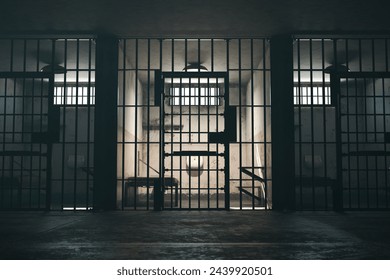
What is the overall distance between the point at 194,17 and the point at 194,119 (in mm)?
7509

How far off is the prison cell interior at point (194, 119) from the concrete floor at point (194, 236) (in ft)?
4.18

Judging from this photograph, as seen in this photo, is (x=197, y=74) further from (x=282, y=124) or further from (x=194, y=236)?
(x=194, y=236)

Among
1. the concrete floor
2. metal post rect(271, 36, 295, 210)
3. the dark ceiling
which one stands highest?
the dark ceiling

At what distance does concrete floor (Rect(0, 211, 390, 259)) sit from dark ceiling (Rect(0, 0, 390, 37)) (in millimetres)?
3792

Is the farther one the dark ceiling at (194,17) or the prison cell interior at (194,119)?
the prison cell interior at (194,119)

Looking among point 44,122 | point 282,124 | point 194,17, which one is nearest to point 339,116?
point 282,124

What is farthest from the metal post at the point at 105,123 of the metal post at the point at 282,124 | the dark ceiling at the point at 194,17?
the metal post at the point at 282,124

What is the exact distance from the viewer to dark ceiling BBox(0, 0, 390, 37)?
740 centimetres

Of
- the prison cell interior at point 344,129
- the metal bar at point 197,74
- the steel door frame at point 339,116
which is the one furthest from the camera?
the prison cell interior at point 344,129

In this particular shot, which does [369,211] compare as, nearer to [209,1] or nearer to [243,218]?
[243,218]

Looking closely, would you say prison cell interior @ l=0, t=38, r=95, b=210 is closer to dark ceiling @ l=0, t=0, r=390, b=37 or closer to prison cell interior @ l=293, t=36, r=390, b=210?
dark ceiling @ l=0, t=0, r=390, b=37

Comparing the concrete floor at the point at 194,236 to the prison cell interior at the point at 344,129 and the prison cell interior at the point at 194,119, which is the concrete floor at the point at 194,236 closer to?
the prison cell interior at the point at 194,119

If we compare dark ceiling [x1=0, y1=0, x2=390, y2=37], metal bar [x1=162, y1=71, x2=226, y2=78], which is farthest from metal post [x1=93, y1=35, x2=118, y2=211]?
metal bar [x1=162, y1=71, x2=226, y2=78]

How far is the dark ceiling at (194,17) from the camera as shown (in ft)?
24.3
